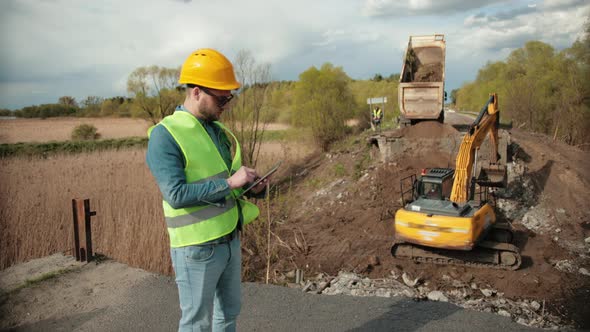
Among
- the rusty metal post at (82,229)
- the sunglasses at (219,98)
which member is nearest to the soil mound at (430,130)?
the rusty metal post at (82,229)

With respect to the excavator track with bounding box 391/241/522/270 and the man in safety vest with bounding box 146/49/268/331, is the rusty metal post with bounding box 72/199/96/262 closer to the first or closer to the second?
the man in safety vest with bounding box 146/49/268/331

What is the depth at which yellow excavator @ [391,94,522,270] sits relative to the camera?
6.98m

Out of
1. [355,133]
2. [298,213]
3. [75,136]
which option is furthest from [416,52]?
[75,136]

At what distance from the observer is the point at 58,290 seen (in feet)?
15.7

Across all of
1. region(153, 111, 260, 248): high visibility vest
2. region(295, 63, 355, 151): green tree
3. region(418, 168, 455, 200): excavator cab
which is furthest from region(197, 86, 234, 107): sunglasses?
region(295, 63, 355, 151): green tree

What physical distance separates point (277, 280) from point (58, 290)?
3086mm

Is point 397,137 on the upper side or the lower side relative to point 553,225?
upper

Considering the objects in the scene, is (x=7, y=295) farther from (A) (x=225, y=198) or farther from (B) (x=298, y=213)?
(B) (x=298, y=213)

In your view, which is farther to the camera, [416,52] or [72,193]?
[416,52]

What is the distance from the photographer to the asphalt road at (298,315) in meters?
4.10

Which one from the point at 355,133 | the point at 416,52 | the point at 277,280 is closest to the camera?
the point at 277,280

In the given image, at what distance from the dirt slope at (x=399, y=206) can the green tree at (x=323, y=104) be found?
4876mm

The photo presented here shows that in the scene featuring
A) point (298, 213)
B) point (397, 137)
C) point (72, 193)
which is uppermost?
point (397, 137)

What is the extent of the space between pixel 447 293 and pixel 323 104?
15.8 m
